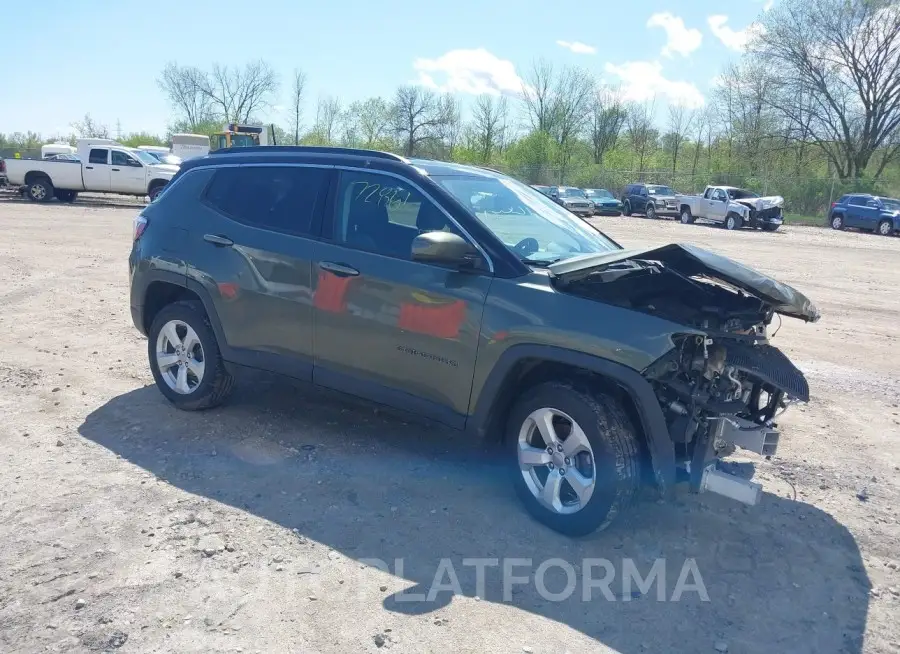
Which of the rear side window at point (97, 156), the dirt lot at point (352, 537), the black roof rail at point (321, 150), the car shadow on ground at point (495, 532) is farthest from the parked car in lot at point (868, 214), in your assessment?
the black roof rail at point (321, 150)

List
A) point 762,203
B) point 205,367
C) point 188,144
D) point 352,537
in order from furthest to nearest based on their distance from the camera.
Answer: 1. point 188,144
2. point 762,203
3. point 205,367
4. point 352,537

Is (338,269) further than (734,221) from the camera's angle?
No

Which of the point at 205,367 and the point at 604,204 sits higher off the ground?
the point at 604,204

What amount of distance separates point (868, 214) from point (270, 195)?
33.8 m

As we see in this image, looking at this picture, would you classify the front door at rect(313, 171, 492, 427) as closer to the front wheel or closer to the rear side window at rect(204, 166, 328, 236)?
the rear side window at rect(204, 166, 328, 236)

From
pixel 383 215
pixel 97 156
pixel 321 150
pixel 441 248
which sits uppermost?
pixel 97 156

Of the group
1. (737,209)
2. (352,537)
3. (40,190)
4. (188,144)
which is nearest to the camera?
(352,537)

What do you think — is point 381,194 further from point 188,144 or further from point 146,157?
point 188,144

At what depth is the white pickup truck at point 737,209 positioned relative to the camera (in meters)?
30.4

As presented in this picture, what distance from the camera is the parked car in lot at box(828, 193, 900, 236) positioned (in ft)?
103

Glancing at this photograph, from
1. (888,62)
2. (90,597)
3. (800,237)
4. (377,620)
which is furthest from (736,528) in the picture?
(888,62)

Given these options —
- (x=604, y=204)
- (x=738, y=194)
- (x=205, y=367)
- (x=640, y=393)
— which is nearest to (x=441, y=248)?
(x=640, y=393)

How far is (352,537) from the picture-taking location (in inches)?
148

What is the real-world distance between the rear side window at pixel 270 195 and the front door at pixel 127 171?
72.6 feet
